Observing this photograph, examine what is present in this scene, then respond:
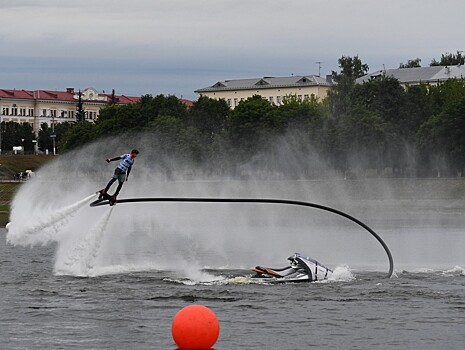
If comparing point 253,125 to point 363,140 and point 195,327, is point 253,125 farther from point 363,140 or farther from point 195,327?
point 195,327

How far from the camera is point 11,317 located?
120 feet

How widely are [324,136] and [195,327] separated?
110 m

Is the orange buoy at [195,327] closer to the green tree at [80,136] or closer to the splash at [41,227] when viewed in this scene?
the splash at [41,227]

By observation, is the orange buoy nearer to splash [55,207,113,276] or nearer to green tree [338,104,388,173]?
splash [55,207,113,276]

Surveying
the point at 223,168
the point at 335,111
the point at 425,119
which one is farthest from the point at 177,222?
the point at 335,111

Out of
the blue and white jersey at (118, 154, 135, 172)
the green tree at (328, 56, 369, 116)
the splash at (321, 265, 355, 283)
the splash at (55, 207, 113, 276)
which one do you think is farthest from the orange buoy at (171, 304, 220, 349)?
the green tree at (328, 56, 369, 116)

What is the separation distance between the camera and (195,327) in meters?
22.1

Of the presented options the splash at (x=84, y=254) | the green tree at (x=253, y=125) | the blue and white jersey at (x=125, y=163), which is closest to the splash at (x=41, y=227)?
the splash at (x=84, y=254)

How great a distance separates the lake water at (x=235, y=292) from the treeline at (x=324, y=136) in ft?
124

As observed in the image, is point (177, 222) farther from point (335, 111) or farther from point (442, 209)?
point (335, 111)

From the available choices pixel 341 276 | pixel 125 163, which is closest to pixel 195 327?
pixel 125 163

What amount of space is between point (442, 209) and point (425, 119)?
37657 millimetres

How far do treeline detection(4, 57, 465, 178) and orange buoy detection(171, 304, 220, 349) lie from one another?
7863 centimetres

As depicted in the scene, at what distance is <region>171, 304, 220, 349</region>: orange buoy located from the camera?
867 inches
